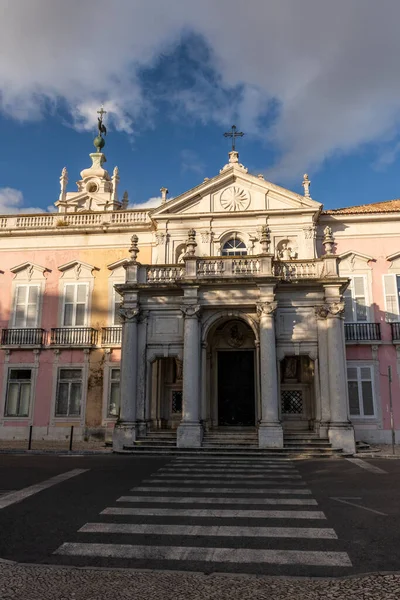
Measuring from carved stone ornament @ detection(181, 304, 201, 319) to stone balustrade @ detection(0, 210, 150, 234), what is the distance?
772 centimetres

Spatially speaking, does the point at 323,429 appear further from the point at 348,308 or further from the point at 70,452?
the point at 70,452

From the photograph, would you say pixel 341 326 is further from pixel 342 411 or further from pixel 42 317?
pixel 42 317

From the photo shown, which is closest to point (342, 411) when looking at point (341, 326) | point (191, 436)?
point (341, 326)

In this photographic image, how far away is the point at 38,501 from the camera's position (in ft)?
27.7

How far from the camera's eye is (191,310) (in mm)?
17438

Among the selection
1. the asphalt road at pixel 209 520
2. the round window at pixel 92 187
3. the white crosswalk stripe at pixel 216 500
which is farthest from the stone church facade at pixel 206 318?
the round window at pixel 92 187

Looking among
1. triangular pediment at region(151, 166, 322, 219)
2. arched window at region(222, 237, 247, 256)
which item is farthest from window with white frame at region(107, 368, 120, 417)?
triangular pediment at region(151, 166, 322, 219)

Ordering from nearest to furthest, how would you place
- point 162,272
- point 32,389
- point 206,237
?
point 162,272
point 206,237
point 32,389

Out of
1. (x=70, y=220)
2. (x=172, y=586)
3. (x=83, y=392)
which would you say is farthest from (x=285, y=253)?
(x=172, y=586)

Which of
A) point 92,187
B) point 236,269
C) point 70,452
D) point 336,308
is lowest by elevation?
point 70,452

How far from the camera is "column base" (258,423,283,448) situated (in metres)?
15.8

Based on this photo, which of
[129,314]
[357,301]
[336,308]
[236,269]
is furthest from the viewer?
[357,301]

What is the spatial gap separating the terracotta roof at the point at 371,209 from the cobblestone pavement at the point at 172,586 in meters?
19.7

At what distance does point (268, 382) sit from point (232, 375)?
3589mm
